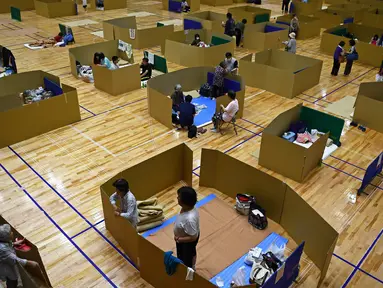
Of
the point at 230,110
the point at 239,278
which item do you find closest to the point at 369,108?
the point at 230,110

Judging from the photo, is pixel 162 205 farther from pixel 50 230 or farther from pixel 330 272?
pixel 330 272

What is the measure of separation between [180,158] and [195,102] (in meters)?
3.98

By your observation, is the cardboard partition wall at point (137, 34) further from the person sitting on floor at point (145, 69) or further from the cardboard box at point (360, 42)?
the cardboard box at point (360, 42)

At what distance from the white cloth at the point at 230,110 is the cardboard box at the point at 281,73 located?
Result: 300cm

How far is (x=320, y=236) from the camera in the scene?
544cm

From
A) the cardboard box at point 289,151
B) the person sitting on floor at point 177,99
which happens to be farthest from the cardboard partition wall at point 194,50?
the cardboard box at point 289,151

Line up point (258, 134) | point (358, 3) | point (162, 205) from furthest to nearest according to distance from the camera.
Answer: point (358, 3), point (258, 134), point (162, 205)

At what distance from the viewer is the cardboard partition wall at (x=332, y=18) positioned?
756 inches

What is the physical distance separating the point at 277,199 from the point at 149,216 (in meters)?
2.19

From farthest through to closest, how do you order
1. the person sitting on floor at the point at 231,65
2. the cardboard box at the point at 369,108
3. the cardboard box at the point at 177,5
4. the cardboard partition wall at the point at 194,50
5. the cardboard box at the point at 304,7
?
the cardboard box at the point at 177,5
the cardboard box at the point at 304,7
the cardboard partition wall at the point at 194,50
the person sitting on floor at the point at 231,65
the cardboard box at the point at 369,108

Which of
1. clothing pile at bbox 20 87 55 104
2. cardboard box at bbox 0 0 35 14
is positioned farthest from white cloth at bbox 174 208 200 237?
cardboard box at bbox 0 0 35 14

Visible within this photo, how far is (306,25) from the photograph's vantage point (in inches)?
697

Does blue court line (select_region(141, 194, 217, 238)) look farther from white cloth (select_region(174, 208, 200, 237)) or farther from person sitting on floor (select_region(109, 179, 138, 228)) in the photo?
white cloth (select_region(174, 208, 200, 237))

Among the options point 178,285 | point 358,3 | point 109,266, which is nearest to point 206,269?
point 178,285
